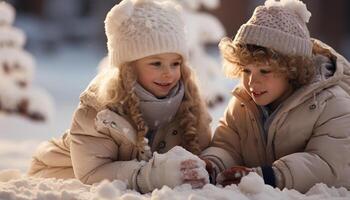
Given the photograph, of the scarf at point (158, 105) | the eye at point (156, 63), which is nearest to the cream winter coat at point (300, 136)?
the scarf at point (158, 105)

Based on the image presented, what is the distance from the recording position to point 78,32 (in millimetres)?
13914

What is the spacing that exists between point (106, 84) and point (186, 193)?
0.68 m

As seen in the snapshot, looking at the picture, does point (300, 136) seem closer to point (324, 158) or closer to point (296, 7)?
point (324, 158)

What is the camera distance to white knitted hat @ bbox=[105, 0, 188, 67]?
10.8 ft

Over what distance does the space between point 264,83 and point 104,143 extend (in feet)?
2.19

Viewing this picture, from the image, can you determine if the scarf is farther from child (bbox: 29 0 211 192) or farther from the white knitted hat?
the white knitted hat

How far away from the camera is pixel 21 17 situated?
13977 mm

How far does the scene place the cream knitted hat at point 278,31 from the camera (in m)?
3.19

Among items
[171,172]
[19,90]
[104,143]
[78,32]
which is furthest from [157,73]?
[78,32]

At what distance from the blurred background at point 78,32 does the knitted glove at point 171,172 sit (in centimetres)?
576

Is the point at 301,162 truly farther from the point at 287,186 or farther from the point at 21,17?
the point at 21,17

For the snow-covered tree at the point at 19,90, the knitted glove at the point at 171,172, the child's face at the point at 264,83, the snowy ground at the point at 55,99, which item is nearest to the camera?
the knitted glove at the point at 171,172

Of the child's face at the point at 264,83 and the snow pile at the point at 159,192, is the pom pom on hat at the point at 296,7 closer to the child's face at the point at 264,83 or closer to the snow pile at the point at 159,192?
the child's face at the point at 264,83

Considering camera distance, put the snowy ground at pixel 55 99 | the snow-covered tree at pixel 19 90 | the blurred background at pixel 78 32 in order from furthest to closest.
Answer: the blurred background at pixel 78 32 → the snow-covered tree at pixel 19 90 → the snowy ground at pixel 55 99
